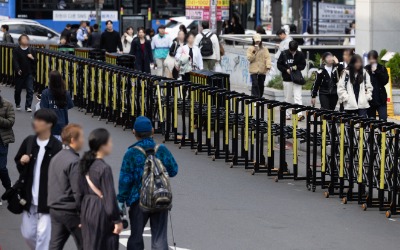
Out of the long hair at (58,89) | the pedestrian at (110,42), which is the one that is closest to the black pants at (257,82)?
the pedestrian at (110,42)

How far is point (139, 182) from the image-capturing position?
34.2ft

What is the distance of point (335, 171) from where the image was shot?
50.7ft

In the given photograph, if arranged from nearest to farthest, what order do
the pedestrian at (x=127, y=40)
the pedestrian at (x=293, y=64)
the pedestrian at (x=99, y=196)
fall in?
the pedestrian at (x=99, y=196) < the pedestrian at (x=293, y=64) < the pedestrian at (x=127, y=40)

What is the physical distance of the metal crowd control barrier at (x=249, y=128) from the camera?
47.9 feet

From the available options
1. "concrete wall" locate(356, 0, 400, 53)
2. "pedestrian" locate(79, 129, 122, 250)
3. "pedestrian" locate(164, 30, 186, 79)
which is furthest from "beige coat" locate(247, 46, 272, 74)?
"pedestrian" locate(79, 129, 122, 250)

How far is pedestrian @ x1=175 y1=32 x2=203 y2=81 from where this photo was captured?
25.5m

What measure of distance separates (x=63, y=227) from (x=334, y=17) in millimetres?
42571

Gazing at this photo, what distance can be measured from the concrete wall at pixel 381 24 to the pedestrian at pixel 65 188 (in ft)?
63.8

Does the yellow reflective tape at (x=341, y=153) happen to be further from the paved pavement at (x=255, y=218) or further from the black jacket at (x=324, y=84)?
the black jacket at (x=324, y=84)

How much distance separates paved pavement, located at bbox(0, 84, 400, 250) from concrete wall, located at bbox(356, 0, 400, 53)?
11.6 metres

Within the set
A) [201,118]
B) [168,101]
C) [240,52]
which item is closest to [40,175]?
[201,118]

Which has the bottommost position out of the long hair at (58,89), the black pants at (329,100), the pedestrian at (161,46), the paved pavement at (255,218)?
the paved pavement at (255,218)

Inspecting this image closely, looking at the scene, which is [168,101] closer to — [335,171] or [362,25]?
[335,171]

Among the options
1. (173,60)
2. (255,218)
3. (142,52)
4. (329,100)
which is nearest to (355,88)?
(329,100)
